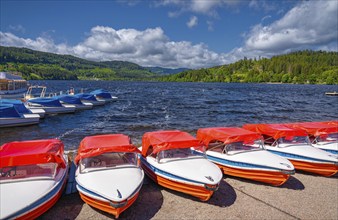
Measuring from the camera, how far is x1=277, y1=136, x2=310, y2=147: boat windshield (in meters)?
14.1

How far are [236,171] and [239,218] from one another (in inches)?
127

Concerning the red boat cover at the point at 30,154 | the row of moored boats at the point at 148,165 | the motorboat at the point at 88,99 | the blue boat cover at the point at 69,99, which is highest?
the red boat cover at the point at 30,154

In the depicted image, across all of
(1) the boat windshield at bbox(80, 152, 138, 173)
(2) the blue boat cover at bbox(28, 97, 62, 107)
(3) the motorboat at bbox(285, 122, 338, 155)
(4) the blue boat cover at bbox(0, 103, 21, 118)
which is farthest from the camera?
(2) the blue boat cover at bbox(28, 97, 62, 107)

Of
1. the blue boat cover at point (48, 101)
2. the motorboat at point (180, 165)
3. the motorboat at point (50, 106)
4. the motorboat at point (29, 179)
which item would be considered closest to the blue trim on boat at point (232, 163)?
the motorboat at point (180, 165)

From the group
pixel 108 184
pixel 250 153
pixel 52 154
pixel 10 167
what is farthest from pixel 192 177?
pixel 10 167

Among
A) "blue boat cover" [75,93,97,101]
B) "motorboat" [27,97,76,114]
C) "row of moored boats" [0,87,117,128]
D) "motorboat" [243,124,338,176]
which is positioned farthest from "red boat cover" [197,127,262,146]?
"blue boat cover" [75,93,97,101]


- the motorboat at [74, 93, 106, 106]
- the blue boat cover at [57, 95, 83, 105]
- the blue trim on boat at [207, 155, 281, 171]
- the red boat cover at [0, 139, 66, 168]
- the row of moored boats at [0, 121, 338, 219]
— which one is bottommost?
the motorboat at [74, 93, 106, 106]

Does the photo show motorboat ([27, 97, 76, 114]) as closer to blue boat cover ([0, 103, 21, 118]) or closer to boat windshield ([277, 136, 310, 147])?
blue boat cover ([0, 103, 21, 118])

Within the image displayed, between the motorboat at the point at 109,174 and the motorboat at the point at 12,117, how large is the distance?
23029mm

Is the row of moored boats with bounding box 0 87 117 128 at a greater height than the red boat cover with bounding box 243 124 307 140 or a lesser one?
lesser

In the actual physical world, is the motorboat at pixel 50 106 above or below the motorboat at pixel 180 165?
below

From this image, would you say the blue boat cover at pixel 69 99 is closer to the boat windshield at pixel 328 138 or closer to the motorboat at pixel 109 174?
the motorboat at pixel 109 174

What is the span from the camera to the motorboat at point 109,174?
8.26 meters

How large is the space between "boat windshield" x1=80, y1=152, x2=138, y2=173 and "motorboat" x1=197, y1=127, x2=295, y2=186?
470 cm
